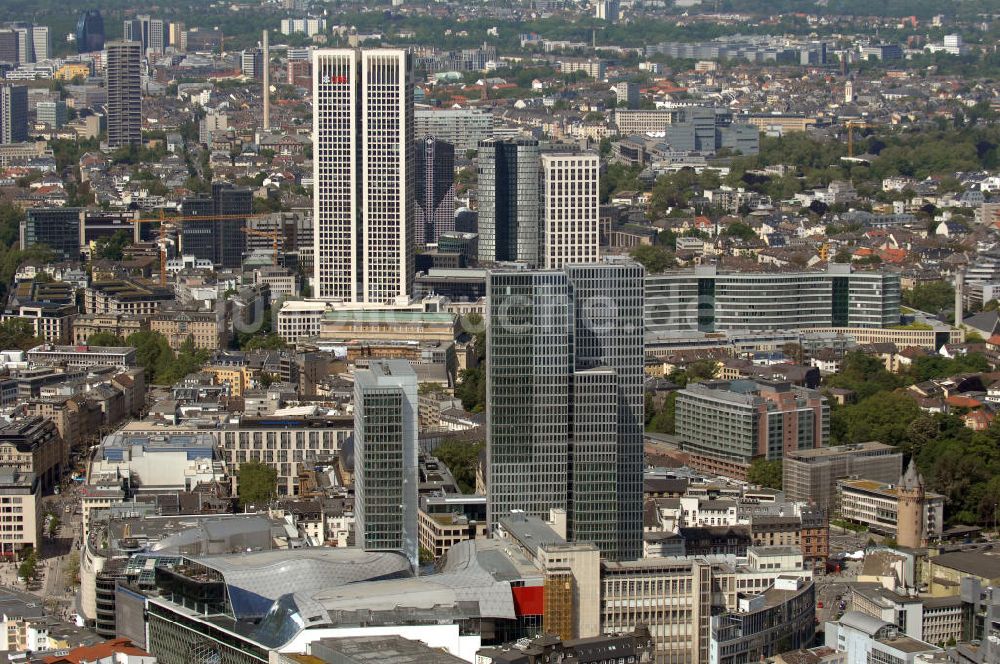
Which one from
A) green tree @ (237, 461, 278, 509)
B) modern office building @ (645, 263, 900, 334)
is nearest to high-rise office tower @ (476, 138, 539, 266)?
modern office building @ (645, 263, 900, 334)

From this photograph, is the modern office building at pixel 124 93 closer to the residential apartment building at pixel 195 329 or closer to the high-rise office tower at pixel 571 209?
the residential apartment building at pixel 195 329

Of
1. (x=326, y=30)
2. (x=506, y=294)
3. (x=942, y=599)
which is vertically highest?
(x=326, y=30)

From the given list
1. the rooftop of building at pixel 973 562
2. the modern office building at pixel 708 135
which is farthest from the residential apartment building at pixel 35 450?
the modern office building at pixel 708 135

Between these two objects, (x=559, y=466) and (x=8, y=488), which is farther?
(x=8, y=488)

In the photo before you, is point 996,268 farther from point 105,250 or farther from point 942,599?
point 942,599

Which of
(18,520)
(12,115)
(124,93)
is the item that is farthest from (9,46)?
(18,520)

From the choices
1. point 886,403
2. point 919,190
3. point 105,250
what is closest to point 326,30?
point 919,190

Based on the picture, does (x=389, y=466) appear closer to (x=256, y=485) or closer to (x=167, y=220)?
(x=256, y=485)
